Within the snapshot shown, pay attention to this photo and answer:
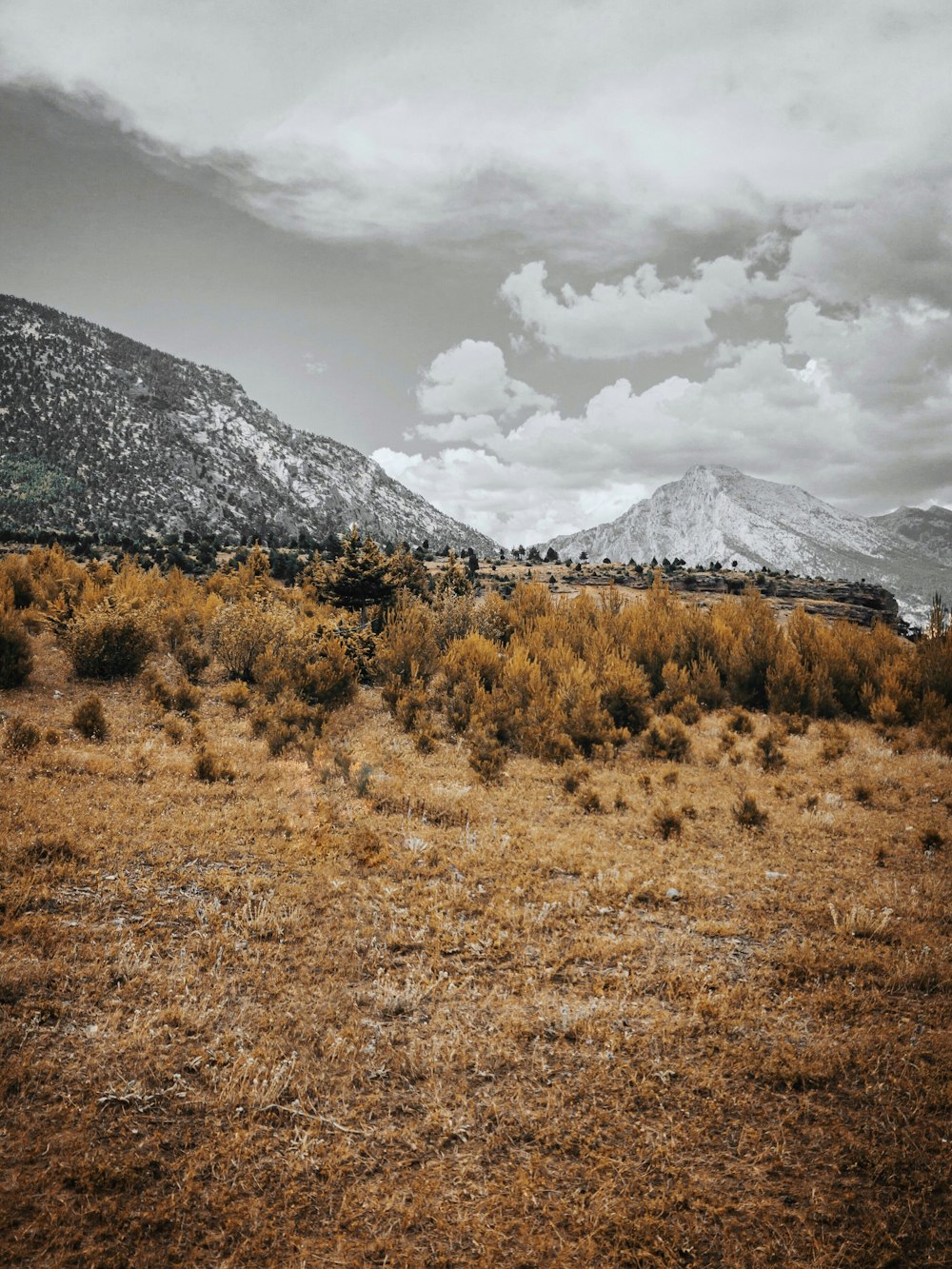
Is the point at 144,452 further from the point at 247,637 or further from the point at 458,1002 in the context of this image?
the point at 458,1002

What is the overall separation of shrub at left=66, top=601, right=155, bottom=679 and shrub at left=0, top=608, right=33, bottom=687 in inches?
37.5

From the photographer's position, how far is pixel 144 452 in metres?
106

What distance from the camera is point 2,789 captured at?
7035 mm

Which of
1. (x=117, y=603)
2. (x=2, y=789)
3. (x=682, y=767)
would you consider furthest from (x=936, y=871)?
(x=117, y=603)

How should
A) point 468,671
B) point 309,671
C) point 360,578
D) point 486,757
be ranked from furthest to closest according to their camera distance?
1. point 360,578
2. point 468,671
3. point 309,671
4. point 486,757

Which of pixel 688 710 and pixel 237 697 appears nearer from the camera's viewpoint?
pixel 237 697

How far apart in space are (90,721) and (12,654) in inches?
175

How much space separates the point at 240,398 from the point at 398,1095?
579ft

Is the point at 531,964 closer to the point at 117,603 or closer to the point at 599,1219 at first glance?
the point at 599,1219

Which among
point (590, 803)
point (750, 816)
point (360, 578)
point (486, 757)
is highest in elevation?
point (360, 578)

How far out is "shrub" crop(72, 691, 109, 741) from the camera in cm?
958

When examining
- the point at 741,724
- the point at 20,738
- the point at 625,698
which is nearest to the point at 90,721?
the point at 20,738

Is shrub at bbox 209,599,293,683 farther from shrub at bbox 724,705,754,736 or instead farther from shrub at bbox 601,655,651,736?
shrub at bbox 724,705,754,736

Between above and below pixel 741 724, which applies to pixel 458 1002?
below
